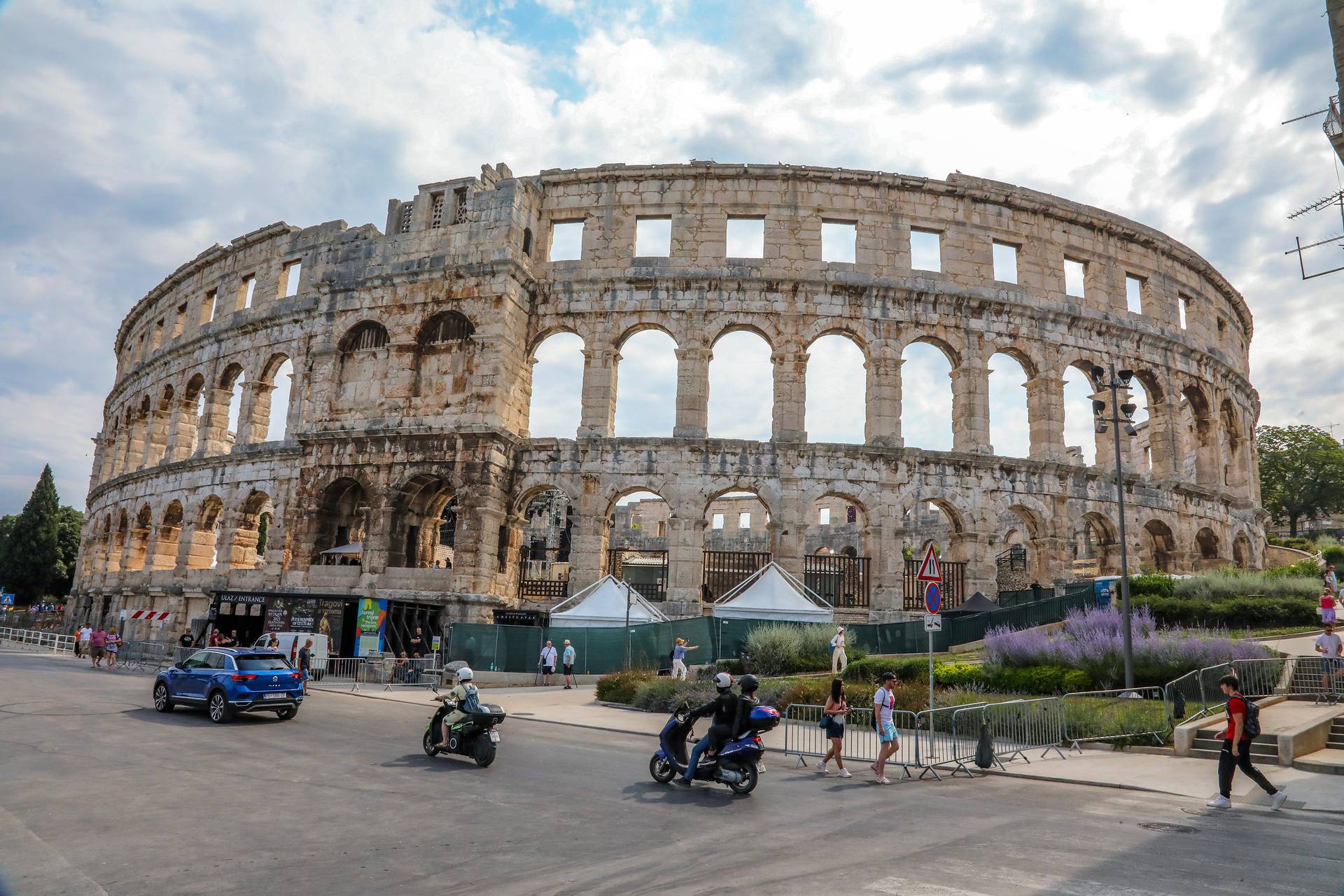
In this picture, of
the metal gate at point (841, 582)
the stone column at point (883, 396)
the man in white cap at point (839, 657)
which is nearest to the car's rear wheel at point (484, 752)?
the man in white cap at point (839, 657)

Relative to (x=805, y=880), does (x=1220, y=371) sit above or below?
above

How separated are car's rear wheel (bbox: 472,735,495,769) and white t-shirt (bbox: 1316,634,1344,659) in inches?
558

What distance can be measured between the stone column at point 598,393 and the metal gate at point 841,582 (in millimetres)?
7802

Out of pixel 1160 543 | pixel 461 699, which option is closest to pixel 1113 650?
pixel 461 699

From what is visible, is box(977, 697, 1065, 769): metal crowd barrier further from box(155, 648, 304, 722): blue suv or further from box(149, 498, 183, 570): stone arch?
box(149, 498, 183, 570): stone arch

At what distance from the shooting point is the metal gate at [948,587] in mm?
26314

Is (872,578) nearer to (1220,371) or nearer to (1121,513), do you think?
(1121,513)

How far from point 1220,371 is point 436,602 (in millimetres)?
31279

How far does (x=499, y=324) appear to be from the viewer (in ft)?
88.0

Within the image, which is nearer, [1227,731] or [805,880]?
[805,880]

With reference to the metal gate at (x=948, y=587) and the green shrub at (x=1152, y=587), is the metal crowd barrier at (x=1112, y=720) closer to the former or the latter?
the green shrub at (x=1152, y=587)

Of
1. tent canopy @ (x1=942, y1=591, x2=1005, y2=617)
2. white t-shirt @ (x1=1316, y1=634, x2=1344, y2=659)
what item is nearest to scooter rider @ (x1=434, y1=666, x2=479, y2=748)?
white t-shirt @ (x1=1316, y1=634, x2=1344, y2=659)

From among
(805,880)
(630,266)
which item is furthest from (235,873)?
(630,266)

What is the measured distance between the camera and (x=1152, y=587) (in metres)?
23.0
